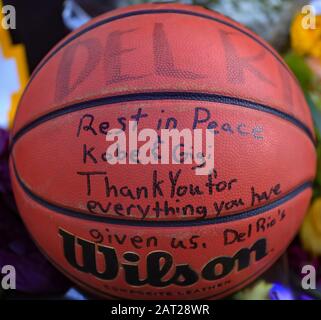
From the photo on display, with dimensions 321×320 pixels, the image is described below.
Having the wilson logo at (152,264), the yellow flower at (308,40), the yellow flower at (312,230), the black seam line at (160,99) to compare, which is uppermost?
the black seam line at (160,99)

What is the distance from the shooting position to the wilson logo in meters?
0.73

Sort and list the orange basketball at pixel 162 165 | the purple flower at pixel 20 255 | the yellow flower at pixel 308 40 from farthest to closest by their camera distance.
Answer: the yellow flower at pixel 308 40, the purple flower at pixel 20 255, the orange basketball at pixel 162 165

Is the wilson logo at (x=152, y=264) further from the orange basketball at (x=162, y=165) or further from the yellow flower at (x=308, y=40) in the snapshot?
the yellow flower at (x=308, y=40)

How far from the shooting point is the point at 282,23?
139cm

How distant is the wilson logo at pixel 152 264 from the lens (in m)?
0.73

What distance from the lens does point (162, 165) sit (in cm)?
68

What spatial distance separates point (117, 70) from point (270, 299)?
1.85ft

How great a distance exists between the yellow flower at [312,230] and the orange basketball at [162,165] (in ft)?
Result: 0.84

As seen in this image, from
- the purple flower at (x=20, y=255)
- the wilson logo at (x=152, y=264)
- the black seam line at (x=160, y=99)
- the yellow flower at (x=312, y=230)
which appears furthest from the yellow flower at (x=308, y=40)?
the purple flower at (x=20, y=255)

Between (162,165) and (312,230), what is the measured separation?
527 mm

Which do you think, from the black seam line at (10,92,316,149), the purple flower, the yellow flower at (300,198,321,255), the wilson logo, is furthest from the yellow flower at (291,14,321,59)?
the purple flower

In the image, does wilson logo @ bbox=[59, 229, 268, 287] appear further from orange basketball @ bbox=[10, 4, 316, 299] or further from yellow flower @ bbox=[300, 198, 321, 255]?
yellow flower @ bbox=[300, 198, 321, 255]
